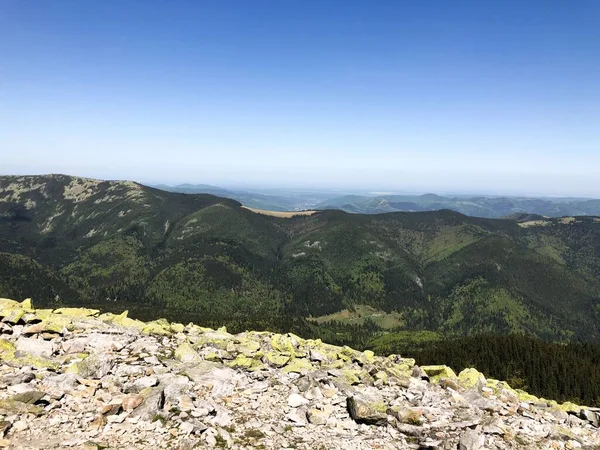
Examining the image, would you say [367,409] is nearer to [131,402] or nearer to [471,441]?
[471,441]

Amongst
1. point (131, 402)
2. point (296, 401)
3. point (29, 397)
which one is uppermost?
point (29, 397)

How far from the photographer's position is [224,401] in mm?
29625

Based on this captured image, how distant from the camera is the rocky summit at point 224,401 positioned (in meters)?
23.5

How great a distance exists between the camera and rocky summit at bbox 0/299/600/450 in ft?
76.9

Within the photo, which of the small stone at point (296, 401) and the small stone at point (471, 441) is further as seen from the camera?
the small stone at point (296, 401)

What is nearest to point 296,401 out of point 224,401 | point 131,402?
point 224,401

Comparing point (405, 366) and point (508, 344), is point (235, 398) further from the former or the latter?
point (508, 344)

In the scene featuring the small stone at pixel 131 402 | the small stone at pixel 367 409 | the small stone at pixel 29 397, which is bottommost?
the small stone at pixel 367 409

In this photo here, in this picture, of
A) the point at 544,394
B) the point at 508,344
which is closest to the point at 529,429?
the point at 544,394

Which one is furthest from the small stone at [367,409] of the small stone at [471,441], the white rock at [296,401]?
the small stone at [471,441]

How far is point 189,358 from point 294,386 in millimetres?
11858

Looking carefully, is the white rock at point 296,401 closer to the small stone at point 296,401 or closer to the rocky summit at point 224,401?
the small stone at point 296,401

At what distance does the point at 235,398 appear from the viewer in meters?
30.4

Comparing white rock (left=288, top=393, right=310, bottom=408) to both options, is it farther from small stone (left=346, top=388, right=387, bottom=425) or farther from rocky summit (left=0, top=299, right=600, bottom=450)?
small stone (left=346, top=388, right=387, bottom=425)
